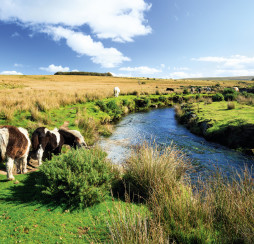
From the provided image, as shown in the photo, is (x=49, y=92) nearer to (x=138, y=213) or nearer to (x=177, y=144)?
(x=177, y=144)

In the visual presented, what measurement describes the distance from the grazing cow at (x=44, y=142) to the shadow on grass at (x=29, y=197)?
5.54ft

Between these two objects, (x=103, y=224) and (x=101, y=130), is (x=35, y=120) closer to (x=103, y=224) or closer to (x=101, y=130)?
(x=101, y=130)

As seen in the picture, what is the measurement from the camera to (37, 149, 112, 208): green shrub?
13.6 ft

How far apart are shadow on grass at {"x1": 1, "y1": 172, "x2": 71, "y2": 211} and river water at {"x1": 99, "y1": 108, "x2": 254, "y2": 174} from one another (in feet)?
9.34

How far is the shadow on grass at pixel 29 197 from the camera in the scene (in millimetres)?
4117

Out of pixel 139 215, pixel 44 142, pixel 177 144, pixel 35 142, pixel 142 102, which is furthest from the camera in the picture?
pixel 142 102

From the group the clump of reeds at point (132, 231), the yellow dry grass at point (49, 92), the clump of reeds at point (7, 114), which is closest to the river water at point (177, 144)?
the clump of reeds at point (132, 231)

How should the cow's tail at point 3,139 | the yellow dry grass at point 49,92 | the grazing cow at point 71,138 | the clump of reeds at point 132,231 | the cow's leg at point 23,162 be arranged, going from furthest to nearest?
the yellow dry grass at point 49,92 < the grazing cow at point 71,138 < the cow's leg at point 23,162 < the cow's tail at point 3,139 < the clump of reeds at point 132,231

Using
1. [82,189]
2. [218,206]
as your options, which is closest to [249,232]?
[218,206]

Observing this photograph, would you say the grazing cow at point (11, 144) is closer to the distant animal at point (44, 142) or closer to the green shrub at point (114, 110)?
the distant animal at point (44, 142)

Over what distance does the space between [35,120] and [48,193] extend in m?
8.79

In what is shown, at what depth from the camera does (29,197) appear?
172 inches

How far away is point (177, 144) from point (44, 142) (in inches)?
312

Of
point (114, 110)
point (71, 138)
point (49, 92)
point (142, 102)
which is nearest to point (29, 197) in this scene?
point (71, 138)
